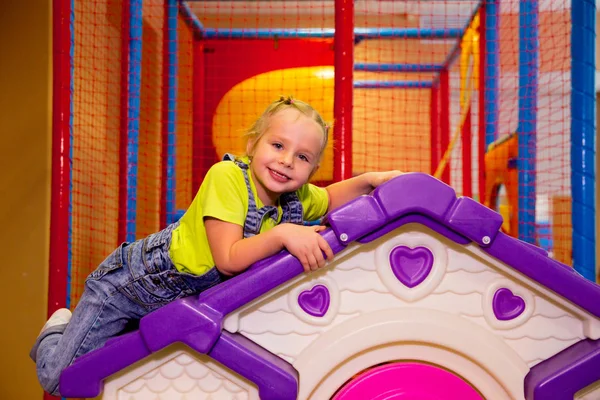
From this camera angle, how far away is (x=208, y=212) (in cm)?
103

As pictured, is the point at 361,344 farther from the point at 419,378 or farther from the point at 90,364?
the point at 90,364

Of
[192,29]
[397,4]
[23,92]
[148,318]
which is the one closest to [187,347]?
[148,318]

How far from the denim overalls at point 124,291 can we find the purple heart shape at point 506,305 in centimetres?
49

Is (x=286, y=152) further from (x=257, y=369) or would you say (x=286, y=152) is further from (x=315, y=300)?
(x=257, y=369)

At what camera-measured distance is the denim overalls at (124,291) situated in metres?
1.10

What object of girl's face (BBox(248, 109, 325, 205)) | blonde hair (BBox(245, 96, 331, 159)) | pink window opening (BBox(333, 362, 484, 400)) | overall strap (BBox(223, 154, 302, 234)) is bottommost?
pink window opening (BBox(333, 362, 484, 400))

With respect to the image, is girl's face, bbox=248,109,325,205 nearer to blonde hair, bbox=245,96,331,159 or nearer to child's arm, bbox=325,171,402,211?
blonde hair, bbox=245,96,331,159

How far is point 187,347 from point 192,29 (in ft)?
7.62

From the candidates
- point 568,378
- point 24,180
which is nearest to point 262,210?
point 568,378

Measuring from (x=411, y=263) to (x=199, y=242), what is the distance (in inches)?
16.7

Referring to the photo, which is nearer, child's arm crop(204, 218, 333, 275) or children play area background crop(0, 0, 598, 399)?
child's arm crop(204, 218, 333, 275)

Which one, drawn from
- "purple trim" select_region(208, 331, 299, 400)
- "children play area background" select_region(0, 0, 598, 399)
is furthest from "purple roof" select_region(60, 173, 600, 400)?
"children play area background" select_region(0, 0, 598, 399)

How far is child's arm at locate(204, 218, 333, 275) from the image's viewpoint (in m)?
0.93

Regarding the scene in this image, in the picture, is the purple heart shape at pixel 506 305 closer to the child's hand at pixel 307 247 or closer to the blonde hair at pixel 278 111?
the child's hand at pixel 307 247
